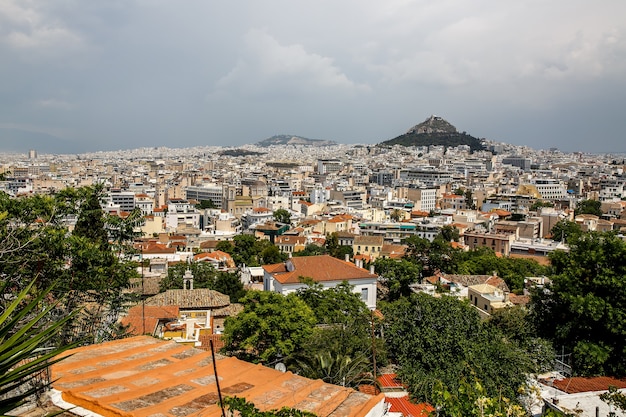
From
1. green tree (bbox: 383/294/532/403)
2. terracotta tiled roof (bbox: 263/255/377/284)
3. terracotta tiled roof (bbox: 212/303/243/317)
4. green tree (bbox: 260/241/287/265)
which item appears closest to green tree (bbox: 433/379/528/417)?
green tree (bbox: 383/294/532/403)

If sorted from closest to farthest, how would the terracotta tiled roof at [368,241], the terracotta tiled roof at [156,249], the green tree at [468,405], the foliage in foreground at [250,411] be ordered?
the foliage in foreground at [250,411] → the green tree at [468,405] → the terracotta tiled roof at [156,249] → the terracotta tiled roof at [368,241]

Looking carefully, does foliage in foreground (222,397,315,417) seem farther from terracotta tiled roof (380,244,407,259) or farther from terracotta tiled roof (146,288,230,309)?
terracotta tiled roof (380,244,407,259)

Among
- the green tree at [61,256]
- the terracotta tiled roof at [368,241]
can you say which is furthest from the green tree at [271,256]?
the green tree at [61,256]

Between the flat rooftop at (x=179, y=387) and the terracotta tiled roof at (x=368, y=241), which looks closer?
the flat rooftop at (x=179, y=387)

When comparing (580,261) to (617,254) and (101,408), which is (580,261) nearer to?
(617,254)

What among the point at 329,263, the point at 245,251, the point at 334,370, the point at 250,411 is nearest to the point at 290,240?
the point at 245,251

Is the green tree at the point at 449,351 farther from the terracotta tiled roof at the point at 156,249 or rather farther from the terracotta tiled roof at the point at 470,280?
the terracotta tiled roof at the point at 156,249
